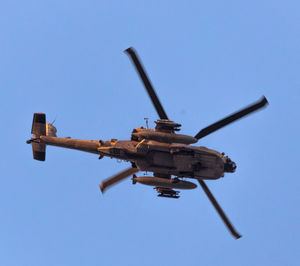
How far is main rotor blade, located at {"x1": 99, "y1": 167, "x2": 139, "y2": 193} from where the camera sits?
29.3 metres

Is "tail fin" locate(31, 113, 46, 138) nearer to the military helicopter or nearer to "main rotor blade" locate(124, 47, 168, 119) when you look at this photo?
the military helicopter

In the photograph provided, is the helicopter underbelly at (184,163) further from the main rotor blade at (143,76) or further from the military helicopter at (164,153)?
the main rotor blade at (143,76)

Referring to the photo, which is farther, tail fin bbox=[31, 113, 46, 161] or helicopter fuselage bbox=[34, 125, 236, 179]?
tail fin bbox=[31, 113, 46, 161]

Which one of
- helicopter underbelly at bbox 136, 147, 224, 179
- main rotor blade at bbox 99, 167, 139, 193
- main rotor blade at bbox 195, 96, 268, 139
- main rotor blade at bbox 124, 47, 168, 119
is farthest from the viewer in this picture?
main rotor blade at bbox 99, 167, 139, 193

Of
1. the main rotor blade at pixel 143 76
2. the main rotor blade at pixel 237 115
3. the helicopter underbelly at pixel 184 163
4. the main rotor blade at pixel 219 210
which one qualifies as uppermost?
the main rotor blade at pixel 143 76

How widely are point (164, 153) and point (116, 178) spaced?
362 centimetres

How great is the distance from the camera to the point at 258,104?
28422mm

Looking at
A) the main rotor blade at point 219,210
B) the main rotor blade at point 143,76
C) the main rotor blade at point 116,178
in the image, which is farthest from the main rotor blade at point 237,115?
the main rotor blade at point 116,178

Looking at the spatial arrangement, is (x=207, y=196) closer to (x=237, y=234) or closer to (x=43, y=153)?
(x=237, y=234)

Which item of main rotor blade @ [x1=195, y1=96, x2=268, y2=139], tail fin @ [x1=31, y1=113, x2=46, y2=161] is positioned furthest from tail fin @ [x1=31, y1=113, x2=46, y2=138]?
main rotor blade @ [x1=195, y1=96, x2=268, y2=139]

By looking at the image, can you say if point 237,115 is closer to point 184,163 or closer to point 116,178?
point 184,163

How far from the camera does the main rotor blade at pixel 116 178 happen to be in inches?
1152

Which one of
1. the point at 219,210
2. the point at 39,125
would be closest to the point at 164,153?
the point at 219,210

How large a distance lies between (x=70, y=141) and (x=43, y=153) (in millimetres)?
3253
